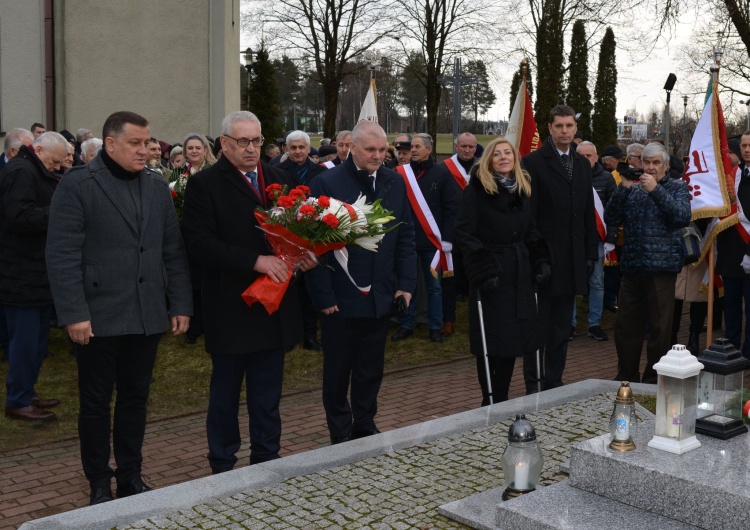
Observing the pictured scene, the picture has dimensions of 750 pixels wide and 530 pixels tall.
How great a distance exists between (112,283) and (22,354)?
239 centimetres

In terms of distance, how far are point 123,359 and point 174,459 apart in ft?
4.40

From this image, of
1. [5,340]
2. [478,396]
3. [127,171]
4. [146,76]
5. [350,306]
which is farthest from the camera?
[146,76]

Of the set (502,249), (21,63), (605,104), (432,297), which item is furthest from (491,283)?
(605,104)

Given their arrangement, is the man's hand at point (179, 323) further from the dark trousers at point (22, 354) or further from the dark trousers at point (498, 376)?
the dark trousers at point (498, 376)

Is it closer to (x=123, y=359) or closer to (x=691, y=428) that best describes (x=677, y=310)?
(x=691, y=428)

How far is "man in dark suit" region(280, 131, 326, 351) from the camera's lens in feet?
32.4

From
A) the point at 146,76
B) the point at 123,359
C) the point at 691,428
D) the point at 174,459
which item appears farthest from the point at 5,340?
the point at 146,76

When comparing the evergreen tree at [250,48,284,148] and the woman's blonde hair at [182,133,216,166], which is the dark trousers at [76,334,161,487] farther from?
the evergreen tree at [250,48,284,148]

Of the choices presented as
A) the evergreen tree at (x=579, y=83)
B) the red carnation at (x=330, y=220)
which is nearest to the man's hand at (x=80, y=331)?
the red carnation at (x=330, y=220)

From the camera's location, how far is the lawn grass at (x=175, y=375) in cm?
717

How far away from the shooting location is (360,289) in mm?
6219

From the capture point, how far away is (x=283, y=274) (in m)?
5.48

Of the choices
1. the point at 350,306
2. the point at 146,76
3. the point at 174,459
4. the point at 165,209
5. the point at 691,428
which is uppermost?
the point at 146,76

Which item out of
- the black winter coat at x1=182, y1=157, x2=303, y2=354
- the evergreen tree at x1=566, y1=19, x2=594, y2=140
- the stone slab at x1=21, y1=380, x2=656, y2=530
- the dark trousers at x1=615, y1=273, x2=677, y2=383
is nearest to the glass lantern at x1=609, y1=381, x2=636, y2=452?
the stone slab at x1=21, y1=380, x2=656, y2=530
